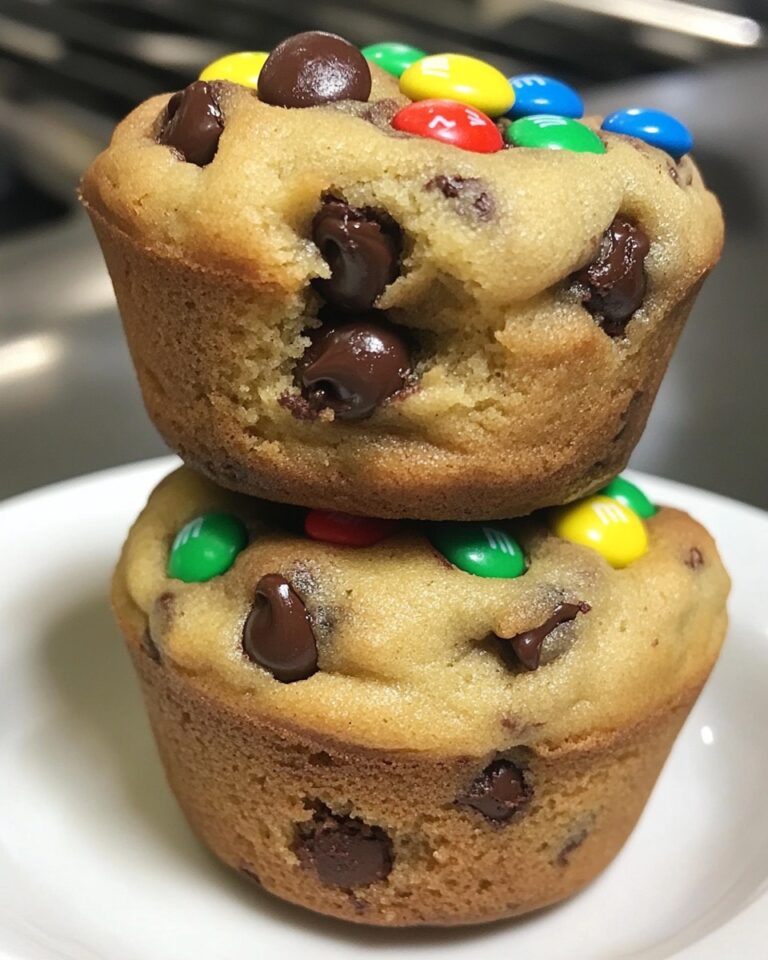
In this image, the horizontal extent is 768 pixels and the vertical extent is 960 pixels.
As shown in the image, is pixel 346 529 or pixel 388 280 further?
pixel 346 529

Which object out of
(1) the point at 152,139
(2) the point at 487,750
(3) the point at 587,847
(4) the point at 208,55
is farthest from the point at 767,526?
(4) the point at 208,55

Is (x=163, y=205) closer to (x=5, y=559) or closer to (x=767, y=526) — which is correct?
(x=5, y=559)

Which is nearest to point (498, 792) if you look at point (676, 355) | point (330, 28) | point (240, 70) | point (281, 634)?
point (281, 634)

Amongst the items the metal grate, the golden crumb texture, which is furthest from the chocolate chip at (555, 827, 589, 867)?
the metal grate

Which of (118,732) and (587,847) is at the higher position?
(587,847)

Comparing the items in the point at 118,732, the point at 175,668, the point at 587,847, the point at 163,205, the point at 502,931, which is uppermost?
the point at 163,205

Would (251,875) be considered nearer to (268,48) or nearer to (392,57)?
(392,57)
